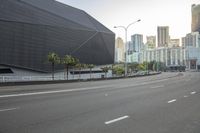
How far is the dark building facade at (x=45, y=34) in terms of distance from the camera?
224ft

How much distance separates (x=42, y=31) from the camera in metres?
77.1

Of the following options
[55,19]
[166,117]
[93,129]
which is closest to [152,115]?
[166,117]

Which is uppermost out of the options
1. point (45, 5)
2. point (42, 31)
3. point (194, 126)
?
point (45, 5)

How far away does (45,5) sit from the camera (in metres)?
85.1

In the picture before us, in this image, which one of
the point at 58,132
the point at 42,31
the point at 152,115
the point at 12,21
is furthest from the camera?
the point at 42,31

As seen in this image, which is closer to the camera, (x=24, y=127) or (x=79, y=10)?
(x=24, y=127)

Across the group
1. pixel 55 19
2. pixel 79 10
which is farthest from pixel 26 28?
pixel 79 10

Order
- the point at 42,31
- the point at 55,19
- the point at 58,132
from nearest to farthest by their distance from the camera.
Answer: the point at 58,132
the point at 42,31
the point at 55,19

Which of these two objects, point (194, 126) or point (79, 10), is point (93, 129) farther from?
point (79, 10)

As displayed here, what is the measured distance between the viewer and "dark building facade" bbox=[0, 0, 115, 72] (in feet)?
224

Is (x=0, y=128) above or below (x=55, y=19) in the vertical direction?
below

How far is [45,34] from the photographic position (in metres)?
78.0

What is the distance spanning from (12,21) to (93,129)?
2564 inches

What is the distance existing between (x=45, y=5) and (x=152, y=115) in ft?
259
